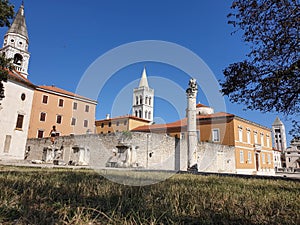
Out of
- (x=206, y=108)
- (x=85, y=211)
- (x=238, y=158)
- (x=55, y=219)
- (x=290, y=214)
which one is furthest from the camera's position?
(x=206, y=108)

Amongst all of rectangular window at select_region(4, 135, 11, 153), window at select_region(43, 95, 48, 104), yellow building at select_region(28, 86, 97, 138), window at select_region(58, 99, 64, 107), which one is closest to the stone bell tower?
rectangular window at select_region(4, 135, 11, 153)

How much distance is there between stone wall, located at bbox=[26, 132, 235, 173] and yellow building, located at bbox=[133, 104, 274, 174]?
4129 millimetres

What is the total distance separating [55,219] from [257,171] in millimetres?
38766

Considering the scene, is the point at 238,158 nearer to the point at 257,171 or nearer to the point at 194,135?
the point at 257,171

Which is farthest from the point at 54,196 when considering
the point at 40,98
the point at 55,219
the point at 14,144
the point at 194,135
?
the point at 40,98

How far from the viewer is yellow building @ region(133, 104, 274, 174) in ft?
102

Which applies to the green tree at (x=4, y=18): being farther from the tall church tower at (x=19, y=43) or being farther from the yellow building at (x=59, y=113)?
the tall church tower at (x=19, y=43)

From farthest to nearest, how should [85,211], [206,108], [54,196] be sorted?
[206,108] < [54,196] < [85,211]

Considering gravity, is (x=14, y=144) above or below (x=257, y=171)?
above

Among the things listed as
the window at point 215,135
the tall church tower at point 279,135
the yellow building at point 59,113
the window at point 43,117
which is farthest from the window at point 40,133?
the tall church tower at point 279,135

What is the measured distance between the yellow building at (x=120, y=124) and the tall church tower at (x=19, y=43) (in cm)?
1811

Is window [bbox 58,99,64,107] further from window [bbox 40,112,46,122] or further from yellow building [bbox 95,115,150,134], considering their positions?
yellow building [bbox 95,115,150,134]

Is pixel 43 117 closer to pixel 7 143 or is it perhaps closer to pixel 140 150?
pixel 7 143

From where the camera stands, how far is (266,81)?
19.5ft
